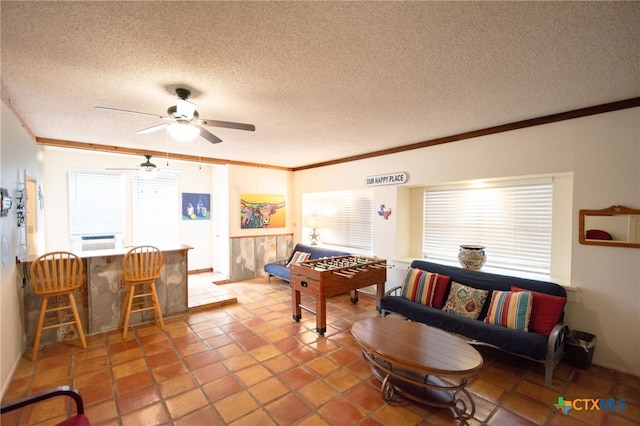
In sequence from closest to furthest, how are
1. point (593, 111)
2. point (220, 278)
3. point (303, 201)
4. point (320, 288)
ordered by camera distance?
point (593, 111), point (320, 288), point (220, 278), point (303, 201)

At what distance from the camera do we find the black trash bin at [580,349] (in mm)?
2744

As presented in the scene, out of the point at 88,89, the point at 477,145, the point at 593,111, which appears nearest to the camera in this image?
the point at 88,89

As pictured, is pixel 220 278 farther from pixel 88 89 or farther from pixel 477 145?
pixel 477 145

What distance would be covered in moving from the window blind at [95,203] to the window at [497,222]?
5948 millimetres

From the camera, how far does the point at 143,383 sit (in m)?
2.52

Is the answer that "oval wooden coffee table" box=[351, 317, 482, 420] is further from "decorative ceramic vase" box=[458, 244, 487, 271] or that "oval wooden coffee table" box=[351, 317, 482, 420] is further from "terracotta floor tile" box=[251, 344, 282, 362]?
"decorative ceramic vase" box=[458, 244, 487, 271]

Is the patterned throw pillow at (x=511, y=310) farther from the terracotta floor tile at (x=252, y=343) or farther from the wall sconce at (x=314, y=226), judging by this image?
the wall sconce at (x=314, y=226)

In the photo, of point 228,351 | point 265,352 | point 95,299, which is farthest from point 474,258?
point 95,299

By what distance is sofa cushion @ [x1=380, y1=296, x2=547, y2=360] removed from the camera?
8.41ft

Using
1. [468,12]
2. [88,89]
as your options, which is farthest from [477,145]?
[88,89]

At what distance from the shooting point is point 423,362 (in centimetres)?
211

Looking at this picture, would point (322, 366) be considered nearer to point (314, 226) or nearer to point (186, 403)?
point (186, 403)

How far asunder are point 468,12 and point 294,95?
150cm

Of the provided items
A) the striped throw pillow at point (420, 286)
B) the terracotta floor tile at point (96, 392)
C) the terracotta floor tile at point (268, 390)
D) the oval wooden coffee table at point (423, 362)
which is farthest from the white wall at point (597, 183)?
the terracotta floor tile at point (96, 392)
